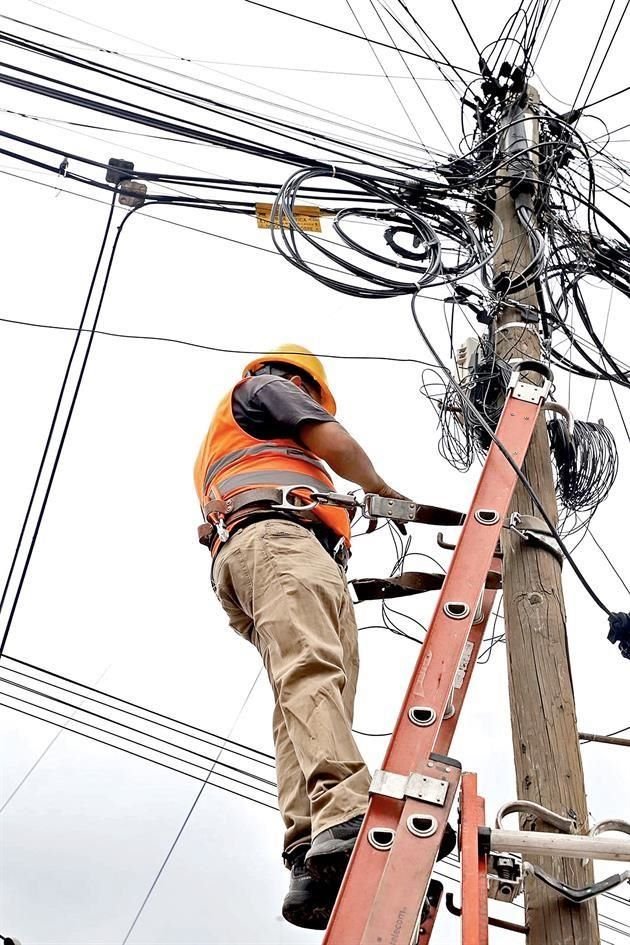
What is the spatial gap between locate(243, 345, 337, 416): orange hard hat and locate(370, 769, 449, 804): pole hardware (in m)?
1.99

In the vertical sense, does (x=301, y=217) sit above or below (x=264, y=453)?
above

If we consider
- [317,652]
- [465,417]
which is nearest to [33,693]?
[465,417]

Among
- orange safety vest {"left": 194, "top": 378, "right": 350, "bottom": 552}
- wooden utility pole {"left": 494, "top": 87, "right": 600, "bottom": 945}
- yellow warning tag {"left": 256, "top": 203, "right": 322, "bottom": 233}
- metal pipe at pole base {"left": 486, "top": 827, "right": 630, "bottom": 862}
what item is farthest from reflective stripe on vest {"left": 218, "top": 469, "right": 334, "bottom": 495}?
yellow warning tag {"left": 256, "top": 203, "right": 322, "bottom": 233}

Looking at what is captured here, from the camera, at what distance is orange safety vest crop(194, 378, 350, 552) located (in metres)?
3.67

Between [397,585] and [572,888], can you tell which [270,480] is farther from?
[572,888]

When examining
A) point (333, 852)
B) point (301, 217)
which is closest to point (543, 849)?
point (333, 852)

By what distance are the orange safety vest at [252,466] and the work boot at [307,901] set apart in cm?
125

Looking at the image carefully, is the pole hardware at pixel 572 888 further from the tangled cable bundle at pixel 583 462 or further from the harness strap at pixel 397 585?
the tangled cable bundle at pixel 583 462

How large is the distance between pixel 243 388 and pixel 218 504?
1.80 feet

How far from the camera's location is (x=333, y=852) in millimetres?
2590

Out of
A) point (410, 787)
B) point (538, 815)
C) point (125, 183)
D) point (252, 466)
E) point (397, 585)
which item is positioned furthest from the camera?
point (125, 183)

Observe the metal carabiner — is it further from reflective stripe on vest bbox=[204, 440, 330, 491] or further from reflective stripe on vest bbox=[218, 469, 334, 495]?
reflective stripe on vest bbox=[204, 440, 330, 491]

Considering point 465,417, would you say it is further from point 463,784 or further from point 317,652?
point 463,784

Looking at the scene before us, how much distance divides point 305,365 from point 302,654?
148cm
